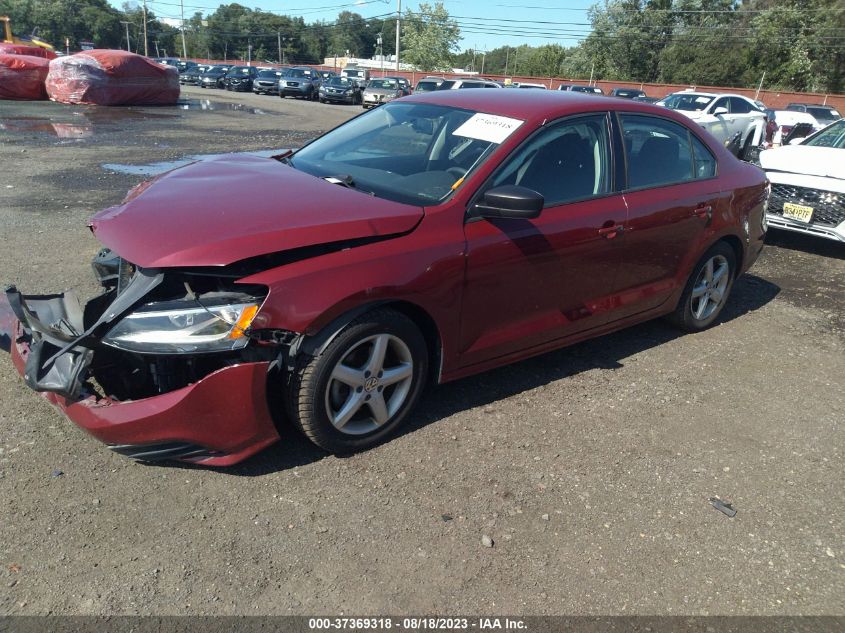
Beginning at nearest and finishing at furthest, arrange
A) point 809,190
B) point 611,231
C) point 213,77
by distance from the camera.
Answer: point 611,231 < point 809,190 < point 213,77

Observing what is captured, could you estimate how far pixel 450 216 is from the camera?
3.23 m

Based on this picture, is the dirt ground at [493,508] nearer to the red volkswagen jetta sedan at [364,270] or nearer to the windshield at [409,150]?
the red volkswagen jetta sedan at [364,270]

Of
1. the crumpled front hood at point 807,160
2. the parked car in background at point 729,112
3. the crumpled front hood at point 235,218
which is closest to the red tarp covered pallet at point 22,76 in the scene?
the parked car in background at point 729,112

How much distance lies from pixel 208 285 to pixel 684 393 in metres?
2.99

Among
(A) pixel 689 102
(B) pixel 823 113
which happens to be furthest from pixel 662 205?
→ (B) pixel 823 113

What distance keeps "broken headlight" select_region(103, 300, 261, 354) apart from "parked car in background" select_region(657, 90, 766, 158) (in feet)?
47.4

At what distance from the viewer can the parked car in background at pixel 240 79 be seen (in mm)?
39906

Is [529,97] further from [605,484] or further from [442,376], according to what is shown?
[605,484]

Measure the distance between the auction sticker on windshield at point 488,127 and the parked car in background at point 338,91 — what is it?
31.6m

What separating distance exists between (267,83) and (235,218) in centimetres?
3760

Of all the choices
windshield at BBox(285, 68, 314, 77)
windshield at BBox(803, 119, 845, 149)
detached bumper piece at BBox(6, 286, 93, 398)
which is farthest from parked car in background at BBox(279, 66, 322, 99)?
detached bumper piece at BBox(6, 286, 93, 398)

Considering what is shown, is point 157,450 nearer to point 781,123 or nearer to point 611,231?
point 611,231

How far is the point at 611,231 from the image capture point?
3912 millimetres

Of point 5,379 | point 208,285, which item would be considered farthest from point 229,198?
point 5,379
